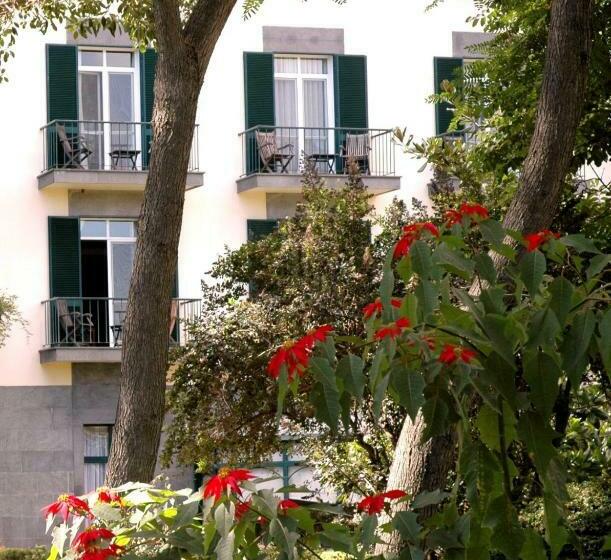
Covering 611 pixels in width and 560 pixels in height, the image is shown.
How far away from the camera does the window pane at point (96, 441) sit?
22938 millimetres

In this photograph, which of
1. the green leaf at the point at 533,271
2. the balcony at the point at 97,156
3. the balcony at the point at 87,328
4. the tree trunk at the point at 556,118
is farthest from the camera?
the balcony at the point at 97,156

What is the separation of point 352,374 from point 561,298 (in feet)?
1.78

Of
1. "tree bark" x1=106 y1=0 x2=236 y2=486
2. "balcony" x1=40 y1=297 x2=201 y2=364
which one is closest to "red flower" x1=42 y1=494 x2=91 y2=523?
"tree bark" x1=106 y1=0 x2=236 y2=486

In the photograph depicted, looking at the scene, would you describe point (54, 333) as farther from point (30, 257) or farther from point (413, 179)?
point (413, 179)

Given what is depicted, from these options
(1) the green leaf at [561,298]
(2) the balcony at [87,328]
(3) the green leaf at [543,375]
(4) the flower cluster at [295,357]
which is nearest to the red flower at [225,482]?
(4) the flower cluster at [295,357]

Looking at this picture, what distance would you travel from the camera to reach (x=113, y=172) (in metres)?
22.8

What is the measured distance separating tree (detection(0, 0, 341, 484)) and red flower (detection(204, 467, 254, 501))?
3.90 meters

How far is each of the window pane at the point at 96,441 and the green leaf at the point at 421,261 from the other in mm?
19907

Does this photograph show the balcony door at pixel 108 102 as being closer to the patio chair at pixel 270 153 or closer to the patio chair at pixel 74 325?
the patio chair at pixel 270 153

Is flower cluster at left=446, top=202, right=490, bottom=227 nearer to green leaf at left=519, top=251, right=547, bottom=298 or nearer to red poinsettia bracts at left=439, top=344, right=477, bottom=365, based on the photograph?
green leaf at left=519, top=251, right=547, bottom=298

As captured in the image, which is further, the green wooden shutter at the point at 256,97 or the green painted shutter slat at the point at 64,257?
the green wooden shutter at the point at 256,97

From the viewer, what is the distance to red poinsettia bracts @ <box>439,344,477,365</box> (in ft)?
10.9

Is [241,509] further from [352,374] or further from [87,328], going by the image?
[87,328]

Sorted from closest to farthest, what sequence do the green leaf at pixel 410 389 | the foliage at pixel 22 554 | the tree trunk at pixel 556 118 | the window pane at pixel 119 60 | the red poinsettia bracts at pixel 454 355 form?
the green leaf at pixel 410 389
the red poinsettia bracts at pixel 454 355
the tree trunk at pixel 556 118
the foliage at pixel 22 554
the window pane at pixel 119 60
